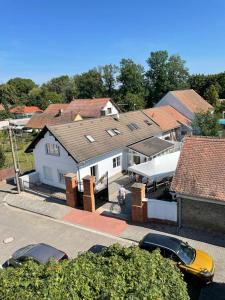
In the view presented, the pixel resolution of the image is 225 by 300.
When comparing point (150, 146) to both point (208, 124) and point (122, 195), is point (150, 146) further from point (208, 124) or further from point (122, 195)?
point (122, 195)

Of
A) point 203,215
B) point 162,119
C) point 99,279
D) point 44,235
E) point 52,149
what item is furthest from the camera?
point 162,119

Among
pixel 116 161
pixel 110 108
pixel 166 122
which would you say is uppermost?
pixel 110 108

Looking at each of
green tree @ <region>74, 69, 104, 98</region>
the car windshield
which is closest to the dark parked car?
the car windshield

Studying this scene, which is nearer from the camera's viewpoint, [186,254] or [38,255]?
[186,254]

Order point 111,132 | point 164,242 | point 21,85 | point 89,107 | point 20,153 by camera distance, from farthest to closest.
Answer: point 21,85 < point 89,107 < point 20,153 < point 111,132 < point 164,242

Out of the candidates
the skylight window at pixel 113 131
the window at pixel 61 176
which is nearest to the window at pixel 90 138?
the skylight window at pixel 113 131

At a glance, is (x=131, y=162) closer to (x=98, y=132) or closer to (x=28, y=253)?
(x=98, y=132)

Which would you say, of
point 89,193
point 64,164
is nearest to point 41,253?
point 89,193
